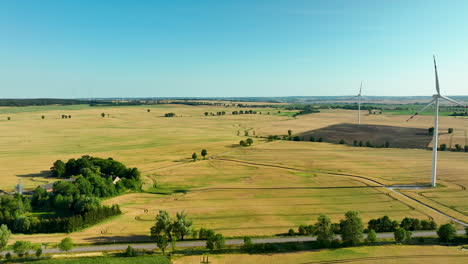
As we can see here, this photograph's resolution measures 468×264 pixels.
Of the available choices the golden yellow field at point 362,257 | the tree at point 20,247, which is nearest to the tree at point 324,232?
the golden yellow field at point 362,257

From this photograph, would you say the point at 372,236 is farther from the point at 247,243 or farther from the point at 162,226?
the point at 162,226

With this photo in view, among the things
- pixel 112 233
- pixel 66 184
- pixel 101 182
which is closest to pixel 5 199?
pixel 66 184

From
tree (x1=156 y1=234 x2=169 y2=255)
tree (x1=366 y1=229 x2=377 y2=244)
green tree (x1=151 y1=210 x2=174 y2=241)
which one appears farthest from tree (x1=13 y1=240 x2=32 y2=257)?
tree (x1=366 y1=229 x2=377 y2=244)

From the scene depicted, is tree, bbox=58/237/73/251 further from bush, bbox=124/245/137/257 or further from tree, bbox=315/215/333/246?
tree, bbox=315/215/333/246

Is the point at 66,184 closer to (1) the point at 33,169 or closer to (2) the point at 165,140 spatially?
(1) the point at 33,169

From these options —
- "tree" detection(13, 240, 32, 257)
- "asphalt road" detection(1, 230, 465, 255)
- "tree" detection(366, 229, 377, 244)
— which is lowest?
"asphalt road" detection(1, 230, 465, 255)

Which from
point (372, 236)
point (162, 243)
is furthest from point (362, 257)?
point (162, 243)

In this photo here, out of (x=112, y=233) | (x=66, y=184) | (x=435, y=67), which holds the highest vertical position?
(x=435, y=67)
